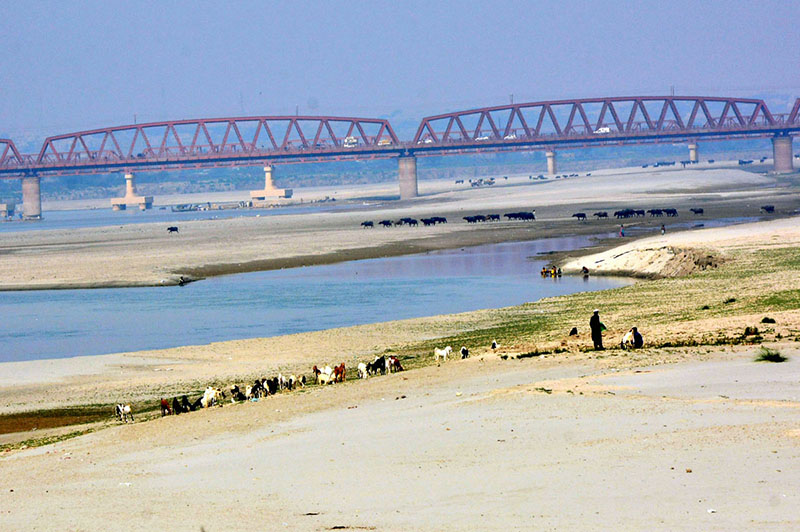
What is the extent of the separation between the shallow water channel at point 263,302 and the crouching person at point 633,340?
651 inches

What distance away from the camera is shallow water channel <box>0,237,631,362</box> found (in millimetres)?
41438

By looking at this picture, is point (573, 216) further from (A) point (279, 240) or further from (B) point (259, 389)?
(B) point (259, 389)

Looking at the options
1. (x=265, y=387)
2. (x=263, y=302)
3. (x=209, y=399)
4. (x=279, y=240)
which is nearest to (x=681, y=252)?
(x=263, y=302)

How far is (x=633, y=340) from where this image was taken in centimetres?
2652

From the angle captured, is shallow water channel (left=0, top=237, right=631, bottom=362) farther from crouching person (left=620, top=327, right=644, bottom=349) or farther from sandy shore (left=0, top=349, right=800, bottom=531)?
sandy shore (left=0, top=349, right=800, bottom=531)

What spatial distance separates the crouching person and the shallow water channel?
16545mm

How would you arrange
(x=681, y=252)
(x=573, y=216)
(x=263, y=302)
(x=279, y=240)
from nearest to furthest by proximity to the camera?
(x=263, y=302) → (x=681, y=252) → (x=279, y=240) → (x=573, y=216)

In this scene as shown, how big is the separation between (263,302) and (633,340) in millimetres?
26819

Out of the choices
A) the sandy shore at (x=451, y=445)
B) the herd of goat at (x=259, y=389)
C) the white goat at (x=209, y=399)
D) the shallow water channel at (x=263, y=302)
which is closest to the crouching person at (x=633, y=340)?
the sandy shore at (x=451, y=445)

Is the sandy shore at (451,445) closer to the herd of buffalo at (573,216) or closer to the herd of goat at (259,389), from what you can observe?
the herd of goat at (259,389)

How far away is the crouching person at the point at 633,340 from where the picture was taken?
26312 millimetres

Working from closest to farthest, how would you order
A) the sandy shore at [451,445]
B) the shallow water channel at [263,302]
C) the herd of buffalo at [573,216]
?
1. the sandy shore at [451,445]
2. the shallow water channel at [263,302]
3. the herd of buffalo at [573,216]

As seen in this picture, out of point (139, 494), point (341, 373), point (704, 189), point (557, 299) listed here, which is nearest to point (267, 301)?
point (557, 299)

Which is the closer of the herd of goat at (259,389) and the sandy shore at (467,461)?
the sandy shore at (467,461)
